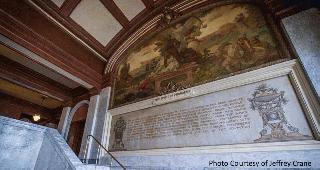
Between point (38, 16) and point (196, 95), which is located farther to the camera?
point (38, 16)

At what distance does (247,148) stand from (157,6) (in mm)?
5627

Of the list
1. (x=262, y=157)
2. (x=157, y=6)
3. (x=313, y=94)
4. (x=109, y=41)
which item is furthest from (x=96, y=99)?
(x=313, y=94)

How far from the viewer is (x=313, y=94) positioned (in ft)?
12.5

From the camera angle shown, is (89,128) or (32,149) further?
(89,128)

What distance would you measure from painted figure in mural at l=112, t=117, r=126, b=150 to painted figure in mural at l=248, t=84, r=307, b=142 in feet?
13.4

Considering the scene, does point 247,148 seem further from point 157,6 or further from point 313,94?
point 157,6

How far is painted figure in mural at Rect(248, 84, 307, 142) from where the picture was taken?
3873 mm

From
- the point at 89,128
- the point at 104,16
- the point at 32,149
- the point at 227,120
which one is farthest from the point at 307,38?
the point at 89,128

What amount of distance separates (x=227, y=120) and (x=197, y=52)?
2.37 metres

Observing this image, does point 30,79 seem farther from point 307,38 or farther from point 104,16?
point 307,38

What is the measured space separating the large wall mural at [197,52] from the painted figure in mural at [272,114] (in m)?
0.80

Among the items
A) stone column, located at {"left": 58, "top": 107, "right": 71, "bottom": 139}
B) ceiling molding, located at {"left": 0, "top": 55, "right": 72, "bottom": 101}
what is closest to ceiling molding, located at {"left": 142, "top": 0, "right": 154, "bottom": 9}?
ceiling molding, located at {"left": 0, "top": 55, "right": 72, "bottom": 101}

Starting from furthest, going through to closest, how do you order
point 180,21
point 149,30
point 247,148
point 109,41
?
point 109,41 → point 149,30 → point 180,21 → point 247,148

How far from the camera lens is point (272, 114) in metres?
4.14
